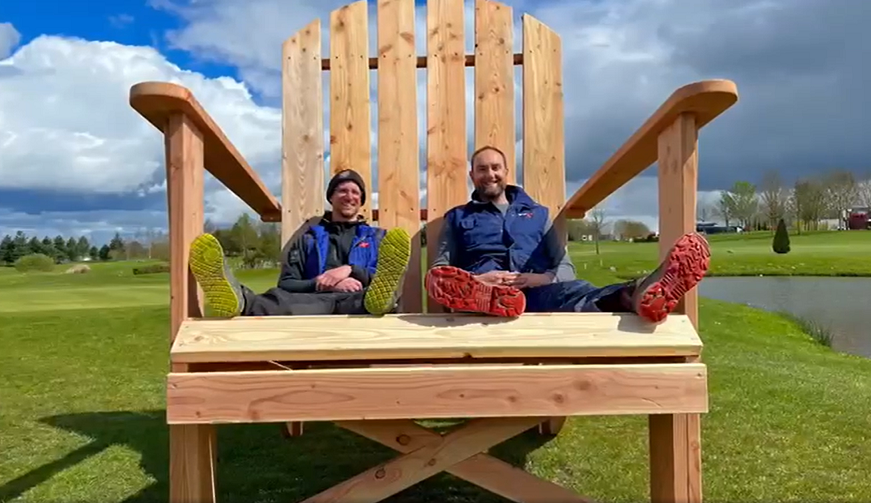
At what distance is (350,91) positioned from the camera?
10.1 feet

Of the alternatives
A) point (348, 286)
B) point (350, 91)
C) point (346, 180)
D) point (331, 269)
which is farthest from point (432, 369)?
point (350, 91)

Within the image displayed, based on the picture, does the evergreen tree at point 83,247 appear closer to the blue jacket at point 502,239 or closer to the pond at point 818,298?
the pond at point 818,298

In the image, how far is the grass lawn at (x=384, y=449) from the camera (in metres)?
2.49

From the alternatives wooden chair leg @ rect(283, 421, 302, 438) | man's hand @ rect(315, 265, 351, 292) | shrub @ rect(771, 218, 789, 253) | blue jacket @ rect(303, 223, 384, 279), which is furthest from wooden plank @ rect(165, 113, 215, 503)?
shrub @ rect(771, 218, 789, 253)

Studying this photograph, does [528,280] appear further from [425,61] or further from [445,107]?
[425,61]

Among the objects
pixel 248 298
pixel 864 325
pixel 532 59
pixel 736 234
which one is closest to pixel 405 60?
pixel 532 59

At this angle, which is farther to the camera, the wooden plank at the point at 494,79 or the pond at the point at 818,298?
the pond at the point at 818,298

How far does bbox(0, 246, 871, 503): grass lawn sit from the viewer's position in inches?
98.0

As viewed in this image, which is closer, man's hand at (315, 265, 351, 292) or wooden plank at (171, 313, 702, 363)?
wooden plank at (171, 313, 702, 363)

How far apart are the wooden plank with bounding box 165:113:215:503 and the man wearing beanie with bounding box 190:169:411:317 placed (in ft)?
0.15

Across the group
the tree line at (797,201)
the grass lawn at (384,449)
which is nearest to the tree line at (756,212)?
the tree line at (797,201)

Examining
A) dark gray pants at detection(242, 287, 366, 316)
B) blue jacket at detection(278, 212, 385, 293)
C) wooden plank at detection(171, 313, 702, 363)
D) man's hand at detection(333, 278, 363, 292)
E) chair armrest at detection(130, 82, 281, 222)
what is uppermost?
chair armrest at detection(130, 82, 281, 222)

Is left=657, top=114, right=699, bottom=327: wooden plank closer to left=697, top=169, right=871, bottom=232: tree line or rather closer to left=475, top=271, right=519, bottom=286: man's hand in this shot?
left=475, top=271, right=519, bottom=286: man's hand

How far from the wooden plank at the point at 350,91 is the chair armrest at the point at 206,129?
1.58 feet
